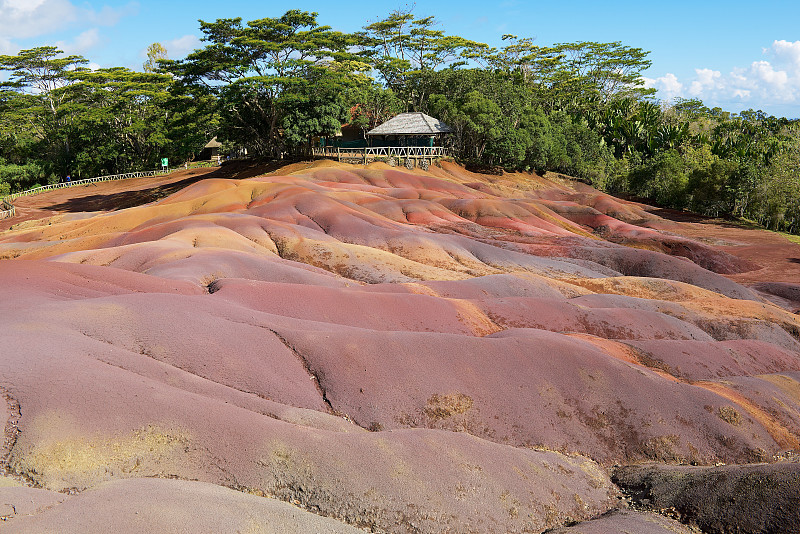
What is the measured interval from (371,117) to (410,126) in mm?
9207

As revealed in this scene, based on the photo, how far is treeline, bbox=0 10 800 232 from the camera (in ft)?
191

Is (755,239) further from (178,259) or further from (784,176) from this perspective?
(178,259)

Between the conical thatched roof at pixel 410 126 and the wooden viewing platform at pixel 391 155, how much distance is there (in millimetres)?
1874

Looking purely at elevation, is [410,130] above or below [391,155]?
above

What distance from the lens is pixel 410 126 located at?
229 feet

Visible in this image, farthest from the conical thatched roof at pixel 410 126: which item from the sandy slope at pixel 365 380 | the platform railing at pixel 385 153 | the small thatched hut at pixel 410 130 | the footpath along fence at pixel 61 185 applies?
the sandy slope at pixel 365 380

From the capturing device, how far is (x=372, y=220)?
40.7m

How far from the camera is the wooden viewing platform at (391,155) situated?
6731 centimetres

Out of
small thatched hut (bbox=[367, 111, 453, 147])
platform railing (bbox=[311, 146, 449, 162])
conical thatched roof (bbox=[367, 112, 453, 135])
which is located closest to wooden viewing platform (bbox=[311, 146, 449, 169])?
platform railing (bbox=[311, 146, 449, 162])

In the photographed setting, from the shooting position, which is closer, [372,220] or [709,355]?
[709,355]

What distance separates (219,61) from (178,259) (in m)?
37.8

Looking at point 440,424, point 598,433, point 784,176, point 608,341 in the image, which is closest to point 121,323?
point 440,424

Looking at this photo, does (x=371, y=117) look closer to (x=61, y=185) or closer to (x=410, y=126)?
(x=410, y=126)

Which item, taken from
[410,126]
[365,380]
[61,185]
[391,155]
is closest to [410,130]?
[410,126]
